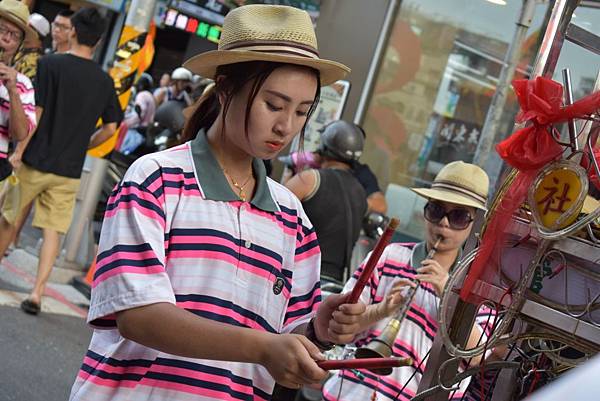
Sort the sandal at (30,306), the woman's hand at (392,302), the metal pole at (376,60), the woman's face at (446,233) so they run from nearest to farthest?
1. the woman's hand at (392,302)
2. the woman's face at (446,233)
3. the sandal at (30,306)
4. the metal pole at (376,60)

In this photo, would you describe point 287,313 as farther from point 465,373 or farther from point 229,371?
point 465,373

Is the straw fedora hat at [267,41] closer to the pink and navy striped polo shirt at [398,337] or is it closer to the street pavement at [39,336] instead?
the pink and navy striped polo shirt at [398,337]

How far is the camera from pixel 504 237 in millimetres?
2572

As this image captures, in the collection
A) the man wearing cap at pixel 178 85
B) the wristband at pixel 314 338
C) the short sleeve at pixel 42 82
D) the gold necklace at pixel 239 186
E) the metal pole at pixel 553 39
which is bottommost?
the man wearing cap at pixel 178 85

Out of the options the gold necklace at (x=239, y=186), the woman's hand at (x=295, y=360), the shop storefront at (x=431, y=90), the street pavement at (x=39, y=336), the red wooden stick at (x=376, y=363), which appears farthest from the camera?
the shop storefront at (x=431, y=90)

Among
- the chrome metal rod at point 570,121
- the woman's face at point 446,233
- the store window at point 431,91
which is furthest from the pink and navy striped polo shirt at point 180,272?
the store window at point 431,91

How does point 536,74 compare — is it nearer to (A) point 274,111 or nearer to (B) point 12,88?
(A) point 274,111

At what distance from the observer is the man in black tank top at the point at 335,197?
6023 mm

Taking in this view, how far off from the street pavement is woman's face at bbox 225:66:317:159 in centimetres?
348

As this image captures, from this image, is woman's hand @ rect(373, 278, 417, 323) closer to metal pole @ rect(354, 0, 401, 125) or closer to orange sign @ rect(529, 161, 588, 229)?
orange sign @ rect(529, 161, 588, 229)

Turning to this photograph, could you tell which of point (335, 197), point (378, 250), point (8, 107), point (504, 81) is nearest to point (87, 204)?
point (8, 107)

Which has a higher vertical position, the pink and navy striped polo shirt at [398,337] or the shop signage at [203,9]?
the shop signage at [203,9]

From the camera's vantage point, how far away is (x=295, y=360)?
205 centimetres

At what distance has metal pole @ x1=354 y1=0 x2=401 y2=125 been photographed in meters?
11.6
